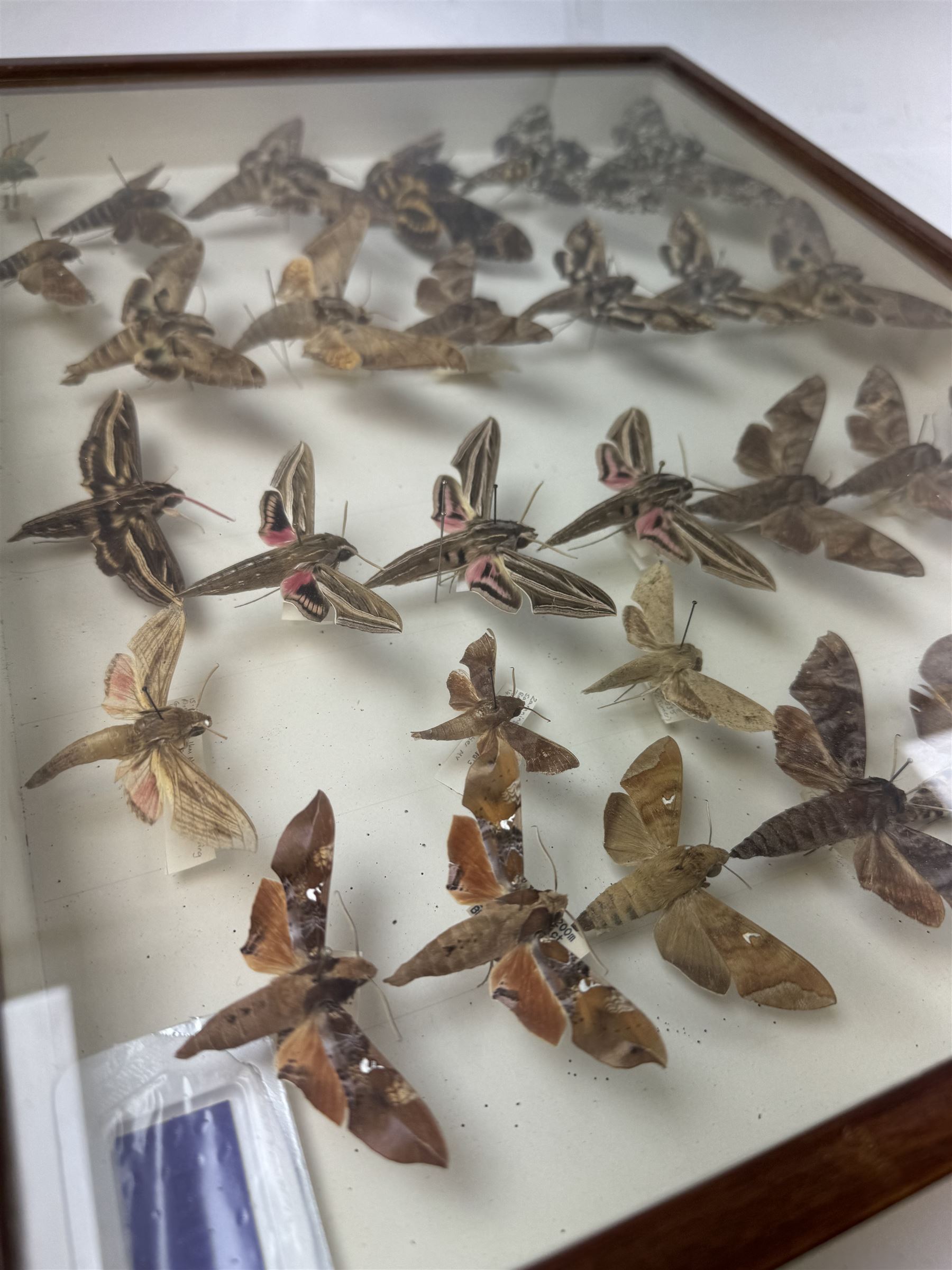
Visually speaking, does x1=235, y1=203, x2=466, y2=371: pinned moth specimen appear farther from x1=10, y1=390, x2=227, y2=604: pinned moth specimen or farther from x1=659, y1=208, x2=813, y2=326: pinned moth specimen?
x1=659, y1=208, x2=813, y2=326: pinned moth specimen

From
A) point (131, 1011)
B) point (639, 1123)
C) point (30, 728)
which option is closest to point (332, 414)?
point (30, 728)

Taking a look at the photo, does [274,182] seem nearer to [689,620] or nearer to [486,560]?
[486,560]

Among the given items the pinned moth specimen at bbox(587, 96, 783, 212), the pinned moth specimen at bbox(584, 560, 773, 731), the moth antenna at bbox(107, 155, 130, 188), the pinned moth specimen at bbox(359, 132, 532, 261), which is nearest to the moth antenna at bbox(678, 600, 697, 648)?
the pinned moth specimen at bbox(584, 560, 773, 731)

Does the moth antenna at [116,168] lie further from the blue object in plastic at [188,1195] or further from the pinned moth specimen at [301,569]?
the blue object in plastic at [188,1195]

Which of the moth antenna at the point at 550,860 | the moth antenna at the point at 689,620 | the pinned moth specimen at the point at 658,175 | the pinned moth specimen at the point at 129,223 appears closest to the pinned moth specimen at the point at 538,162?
the pinned moth specimen at the point at 658,175

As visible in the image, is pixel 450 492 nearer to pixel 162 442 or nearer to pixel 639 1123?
pixel 162 442

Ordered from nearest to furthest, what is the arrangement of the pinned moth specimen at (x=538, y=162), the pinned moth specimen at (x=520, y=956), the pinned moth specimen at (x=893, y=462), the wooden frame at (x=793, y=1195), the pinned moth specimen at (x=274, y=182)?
the wooden frame at (x=793, y=1195), the pinned moth specimen at (x=520, y=956), the pinned moth specimen at (x=893, y=462), the pinned moth specimen at (x=274, y=182), the pinned moth specimen at (x=538, y=162)

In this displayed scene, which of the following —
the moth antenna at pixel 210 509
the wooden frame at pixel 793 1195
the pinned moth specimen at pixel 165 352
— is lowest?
the wooden frame at pixel 793 1195
